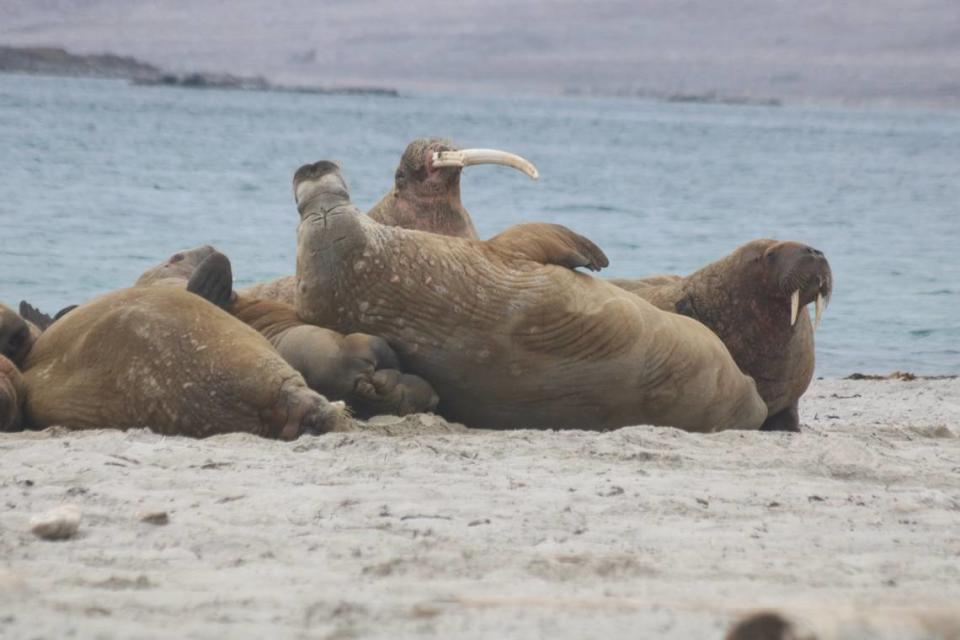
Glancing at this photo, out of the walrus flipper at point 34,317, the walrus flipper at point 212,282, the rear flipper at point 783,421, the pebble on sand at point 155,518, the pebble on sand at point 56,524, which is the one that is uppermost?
the walrus flipper at point 212,282

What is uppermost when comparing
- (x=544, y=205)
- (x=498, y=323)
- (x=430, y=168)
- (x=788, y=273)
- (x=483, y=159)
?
(x=483, y=159)

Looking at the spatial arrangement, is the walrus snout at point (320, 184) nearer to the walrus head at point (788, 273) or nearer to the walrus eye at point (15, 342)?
the walrus eye at point (15, 342)

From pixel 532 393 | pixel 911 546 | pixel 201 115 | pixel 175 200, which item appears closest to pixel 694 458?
pixel 532 393

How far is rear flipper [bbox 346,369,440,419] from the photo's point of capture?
5984 mm

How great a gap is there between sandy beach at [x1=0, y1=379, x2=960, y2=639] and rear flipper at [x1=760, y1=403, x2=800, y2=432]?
95 cm

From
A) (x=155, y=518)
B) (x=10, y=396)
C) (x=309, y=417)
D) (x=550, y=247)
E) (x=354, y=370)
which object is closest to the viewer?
(x=155, y=518)

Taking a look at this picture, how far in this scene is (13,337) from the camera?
6184 millimetres

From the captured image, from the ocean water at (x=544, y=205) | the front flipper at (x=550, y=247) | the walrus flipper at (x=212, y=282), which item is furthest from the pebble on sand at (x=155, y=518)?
the ocean water at (x=544, y=205)

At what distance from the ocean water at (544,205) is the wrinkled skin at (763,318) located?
474cm

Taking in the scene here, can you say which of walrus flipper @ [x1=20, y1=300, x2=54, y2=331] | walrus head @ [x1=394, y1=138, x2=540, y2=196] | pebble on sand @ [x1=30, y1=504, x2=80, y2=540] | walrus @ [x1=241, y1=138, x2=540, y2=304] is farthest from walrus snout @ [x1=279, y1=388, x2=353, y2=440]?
walrus flipper @ [x1=20, y1=300, x2=54, y2=331]

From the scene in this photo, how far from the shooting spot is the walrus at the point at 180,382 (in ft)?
18.7

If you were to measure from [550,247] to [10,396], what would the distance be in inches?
86.4

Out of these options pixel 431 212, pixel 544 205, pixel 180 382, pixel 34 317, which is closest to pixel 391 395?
pixel 180 382

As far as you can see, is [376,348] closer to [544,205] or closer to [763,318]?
[763,318]
